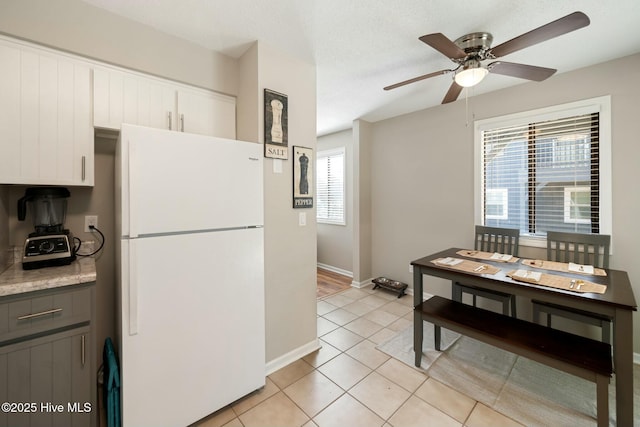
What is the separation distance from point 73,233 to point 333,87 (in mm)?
2562

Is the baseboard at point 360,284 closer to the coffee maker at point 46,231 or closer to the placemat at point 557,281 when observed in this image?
the placemat at point 557,281

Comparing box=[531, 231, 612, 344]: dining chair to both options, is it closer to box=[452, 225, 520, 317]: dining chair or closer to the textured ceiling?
box=[452, 225, 520, 317]: dining chair

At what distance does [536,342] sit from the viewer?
1616 millimetres

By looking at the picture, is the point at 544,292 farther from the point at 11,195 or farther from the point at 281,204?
the point at 11,195

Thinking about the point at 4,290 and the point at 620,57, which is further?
the point at 620,57

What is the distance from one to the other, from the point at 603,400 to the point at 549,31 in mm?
1997

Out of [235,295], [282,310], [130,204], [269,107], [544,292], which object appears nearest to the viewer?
[130,204]

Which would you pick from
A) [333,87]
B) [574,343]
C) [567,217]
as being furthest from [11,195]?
[567,217]

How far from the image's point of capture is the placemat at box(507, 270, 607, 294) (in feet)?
4.96

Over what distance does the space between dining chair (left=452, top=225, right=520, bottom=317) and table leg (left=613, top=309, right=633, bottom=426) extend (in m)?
0.88

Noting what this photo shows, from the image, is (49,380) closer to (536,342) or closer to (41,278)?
(41,278)

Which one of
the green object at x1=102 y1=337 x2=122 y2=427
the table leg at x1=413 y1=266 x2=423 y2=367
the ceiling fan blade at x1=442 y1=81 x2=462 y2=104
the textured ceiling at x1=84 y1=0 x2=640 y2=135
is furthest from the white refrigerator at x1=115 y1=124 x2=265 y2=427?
the ceiling fan blade at x1=442 y1=81 x2=462 y2=104

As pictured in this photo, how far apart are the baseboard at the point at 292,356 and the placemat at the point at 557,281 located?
1.69 metres

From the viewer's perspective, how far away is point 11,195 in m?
1.56
